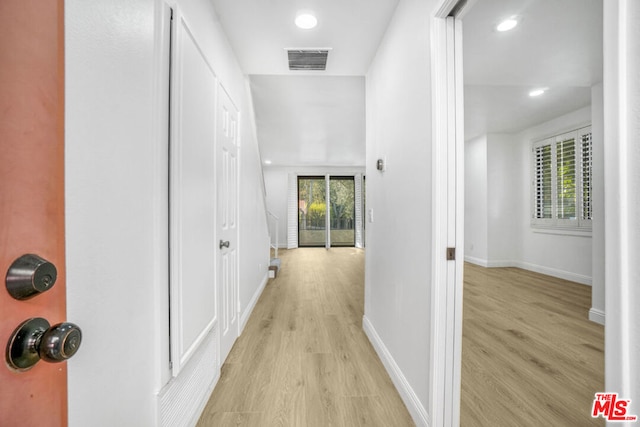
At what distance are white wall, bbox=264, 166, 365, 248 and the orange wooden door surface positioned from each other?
794 centimetres

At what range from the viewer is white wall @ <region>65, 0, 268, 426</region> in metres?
0.68

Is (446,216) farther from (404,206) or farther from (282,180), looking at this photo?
(282,180)

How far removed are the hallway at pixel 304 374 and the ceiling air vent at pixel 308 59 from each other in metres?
2.49

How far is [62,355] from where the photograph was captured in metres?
0.46

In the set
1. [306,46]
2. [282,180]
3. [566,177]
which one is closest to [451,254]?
[306,46]

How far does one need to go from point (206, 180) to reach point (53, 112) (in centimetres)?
99

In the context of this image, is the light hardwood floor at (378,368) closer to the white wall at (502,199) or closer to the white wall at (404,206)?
the white wall at (404,206)

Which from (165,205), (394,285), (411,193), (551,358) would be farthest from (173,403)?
(551,358)

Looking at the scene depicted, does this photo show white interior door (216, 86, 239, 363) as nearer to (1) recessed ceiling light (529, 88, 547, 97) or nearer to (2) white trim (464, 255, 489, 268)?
(1) recessed ceiling light (529, 88, 547, 97)

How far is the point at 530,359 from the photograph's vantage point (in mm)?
2014

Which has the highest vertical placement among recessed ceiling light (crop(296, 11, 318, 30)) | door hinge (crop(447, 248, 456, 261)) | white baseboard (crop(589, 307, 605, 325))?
recessed ceiling light (crop(296, 11, 318, 30))

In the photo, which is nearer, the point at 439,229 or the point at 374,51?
the point at 439,229

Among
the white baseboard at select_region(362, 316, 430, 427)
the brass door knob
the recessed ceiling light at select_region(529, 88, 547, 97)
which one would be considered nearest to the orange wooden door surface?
the brass door knob

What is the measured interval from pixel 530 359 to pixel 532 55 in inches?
107
